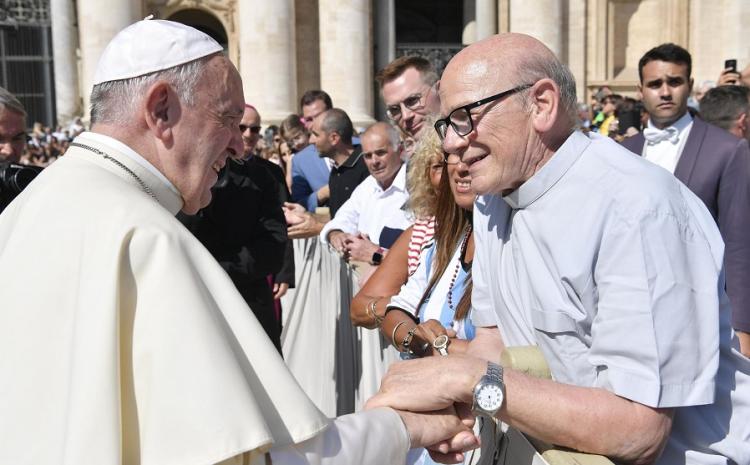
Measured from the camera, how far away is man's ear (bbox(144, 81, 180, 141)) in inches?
84.1

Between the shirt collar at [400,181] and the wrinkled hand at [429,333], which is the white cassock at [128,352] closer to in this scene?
the wrinkled hand at [429,333]

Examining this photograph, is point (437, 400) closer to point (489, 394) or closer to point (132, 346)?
point (489, 394)

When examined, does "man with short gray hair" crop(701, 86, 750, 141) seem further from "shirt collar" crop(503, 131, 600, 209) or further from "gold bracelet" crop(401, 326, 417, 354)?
"shirt collar" crop(503, 131, 600, 209)

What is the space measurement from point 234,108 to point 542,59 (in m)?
0.83

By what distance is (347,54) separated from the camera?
20484 mm

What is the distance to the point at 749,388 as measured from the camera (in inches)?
83.8

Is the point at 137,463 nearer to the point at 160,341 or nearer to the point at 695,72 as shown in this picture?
the point at 160,341

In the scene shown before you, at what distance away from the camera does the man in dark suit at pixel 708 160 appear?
167 inches

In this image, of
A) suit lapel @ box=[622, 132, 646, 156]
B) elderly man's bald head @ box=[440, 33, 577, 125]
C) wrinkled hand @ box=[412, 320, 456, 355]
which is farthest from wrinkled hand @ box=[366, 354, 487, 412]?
suit lapel @ box=[622, 132, 646, 156]

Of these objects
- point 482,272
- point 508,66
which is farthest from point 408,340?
point 508,66

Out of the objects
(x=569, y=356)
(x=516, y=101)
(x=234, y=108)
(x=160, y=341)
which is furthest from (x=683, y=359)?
(x=234, y=108)

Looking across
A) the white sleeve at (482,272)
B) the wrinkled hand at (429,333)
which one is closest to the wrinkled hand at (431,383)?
the white sleeve at (482,272)

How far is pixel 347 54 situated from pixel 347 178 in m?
14.0

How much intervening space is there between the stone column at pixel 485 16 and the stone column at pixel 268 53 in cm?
563
